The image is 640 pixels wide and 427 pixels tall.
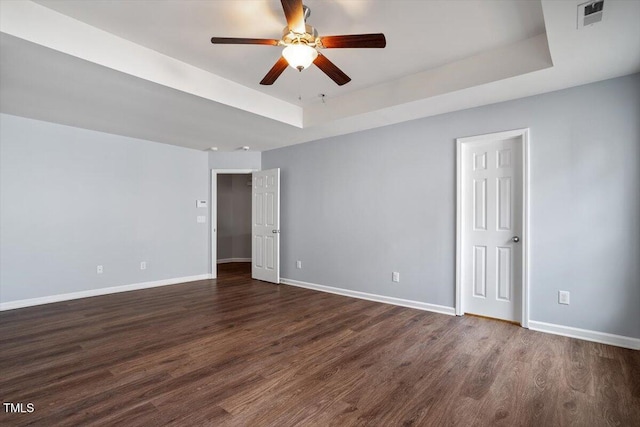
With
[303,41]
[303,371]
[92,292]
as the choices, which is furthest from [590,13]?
[92,292]

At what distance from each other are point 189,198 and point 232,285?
1.85 metres

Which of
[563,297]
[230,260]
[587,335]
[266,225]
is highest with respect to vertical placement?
[266,225]

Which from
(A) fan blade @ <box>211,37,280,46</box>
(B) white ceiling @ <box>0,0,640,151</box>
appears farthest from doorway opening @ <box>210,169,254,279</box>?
(A) fan blade @ <box>211,37,280,46</box>

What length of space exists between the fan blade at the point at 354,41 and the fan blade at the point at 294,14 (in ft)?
0.56

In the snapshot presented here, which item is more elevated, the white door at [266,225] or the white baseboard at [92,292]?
the white door at [266,225]

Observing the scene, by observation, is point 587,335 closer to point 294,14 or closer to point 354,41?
point 354,41

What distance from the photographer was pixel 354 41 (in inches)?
85.4

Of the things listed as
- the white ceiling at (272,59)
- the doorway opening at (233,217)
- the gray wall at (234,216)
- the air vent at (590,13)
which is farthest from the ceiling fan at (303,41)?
the gray wall at (234,216)

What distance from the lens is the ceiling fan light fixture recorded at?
2.29m

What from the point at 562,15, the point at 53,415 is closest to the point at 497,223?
the point at 562,15

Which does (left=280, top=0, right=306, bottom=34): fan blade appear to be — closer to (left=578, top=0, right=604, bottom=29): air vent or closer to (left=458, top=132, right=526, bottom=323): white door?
(left=578, top=0, right=604, bottom=29): air vent

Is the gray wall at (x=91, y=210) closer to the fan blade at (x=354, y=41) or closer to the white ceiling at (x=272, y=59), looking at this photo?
the white ceiling at (x=272, y=59)

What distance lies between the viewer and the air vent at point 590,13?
1.95m

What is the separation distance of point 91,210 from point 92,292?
1.24 metres
